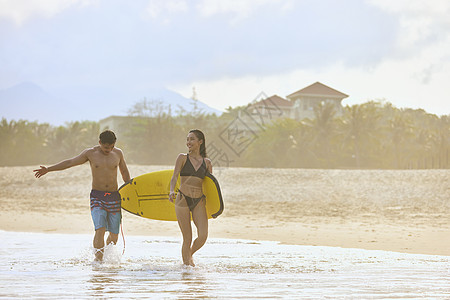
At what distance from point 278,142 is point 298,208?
28647mm

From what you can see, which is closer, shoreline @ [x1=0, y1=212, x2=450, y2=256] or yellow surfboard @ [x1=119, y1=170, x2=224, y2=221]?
yellow surfboard @ [x1=119, y1=170, x2=224, y2=221]

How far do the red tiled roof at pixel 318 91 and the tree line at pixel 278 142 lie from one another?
12992 mm

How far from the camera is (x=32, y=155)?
1843 inches

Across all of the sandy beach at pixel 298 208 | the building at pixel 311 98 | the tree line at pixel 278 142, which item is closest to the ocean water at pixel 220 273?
the sandy beach at pixel 298 208

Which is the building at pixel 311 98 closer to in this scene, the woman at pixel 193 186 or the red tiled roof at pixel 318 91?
the red tiled roof at pixel 318 91

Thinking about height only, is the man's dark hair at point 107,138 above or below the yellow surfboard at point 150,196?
above

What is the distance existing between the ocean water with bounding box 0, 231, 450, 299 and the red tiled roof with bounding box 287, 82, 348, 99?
55.0 meters

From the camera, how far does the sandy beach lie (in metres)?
10.0

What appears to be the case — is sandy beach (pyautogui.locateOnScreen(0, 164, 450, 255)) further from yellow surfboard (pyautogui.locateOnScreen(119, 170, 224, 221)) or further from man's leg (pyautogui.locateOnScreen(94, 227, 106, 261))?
man's leg (pyautogui.locateOnScreen(94, 227, 106, 261))

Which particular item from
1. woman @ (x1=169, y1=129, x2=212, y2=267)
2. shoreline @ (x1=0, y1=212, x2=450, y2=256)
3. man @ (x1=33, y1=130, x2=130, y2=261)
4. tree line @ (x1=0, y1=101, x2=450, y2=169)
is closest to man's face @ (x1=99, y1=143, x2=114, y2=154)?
man @ (x1=33, y1=130, x2=130, y2=261)

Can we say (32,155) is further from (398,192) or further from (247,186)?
(398,192)

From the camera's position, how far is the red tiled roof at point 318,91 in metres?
62.2

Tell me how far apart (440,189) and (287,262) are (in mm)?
12298

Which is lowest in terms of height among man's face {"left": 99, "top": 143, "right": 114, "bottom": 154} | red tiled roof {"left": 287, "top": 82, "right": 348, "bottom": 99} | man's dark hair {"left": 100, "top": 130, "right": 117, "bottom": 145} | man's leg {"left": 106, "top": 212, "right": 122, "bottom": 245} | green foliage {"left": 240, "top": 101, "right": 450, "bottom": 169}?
man's leg {"left": 106, "top": 212, "right": 122, "bottom": 245}
